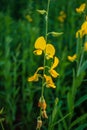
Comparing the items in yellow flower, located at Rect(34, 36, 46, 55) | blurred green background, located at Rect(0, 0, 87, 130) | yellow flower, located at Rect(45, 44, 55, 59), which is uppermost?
yellow flower, located at Rect(34, 36, 46, 55)

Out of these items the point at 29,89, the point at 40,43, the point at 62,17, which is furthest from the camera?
the point at 62,17

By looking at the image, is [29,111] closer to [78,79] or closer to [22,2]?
[78,79]

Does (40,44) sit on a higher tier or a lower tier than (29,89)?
higher

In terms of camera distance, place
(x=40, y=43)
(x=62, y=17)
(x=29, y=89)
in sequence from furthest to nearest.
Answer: (x=62, y=17)
(x=29, y=89)
(x=40, y=43)

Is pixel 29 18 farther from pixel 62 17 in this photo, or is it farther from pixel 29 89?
pixel 29 89

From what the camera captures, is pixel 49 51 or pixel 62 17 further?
pixel 62 17

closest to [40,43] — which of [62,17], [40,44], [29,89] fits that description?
[40,44]

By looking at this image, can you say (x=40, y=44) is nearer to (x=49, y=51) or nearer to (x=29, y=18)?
(x=49, y=51)

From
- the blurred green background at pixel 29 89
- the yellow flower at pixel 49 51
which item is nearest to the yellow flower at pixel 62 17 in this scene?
the blurred green background at pixel 29 89

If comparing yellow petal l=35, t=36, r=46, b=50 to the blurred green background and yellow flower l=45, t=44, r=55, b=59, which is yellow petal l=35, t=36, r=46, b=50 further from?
the blurred green background

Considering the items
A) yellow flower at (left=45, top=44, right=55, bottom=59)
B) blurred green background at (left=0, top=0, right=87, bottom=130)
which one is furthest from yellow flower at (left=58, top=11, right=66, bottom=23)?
yellow flower at (left=45, top=44, right=55, bottom=59)

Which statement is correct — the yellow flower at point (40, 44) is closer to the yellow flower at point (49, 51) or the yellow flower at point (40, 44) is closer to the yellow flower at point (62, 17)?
the yellow flower at point (49, 51)

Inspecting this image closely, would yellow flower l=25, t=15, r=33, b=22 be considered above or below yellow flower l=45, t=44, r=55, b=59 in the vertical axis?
below

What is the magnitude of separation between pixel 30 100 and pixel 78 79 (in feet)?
1.67
